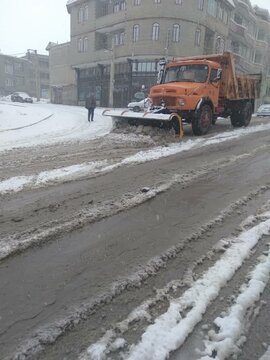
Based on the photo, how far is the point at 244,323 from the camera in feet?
9.38

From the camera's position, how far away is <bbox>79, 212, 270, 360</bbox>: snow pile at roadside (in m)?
2.55

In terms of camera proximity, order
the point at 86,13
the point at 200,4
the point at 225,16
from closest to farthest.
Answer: the point at 200,4, the point at 225,16, the point at 86,13

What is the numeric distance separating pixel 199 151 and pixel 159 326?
25.3 feet

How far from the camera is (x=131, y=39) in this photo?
129ft

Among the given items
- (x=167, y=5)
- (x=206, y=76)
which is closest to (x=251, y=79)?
(x=206, y=76)

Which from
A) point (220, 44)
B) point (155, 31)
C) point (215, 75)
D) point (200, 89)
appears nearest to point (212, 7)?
point (220, 44)

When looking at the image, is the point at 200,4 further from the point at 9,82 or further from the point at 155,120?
the point at 9,82

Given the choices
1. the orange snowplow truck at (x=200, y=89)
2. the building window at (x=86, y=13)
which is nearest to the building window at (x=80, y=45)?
the building window at (x=86, y=13)

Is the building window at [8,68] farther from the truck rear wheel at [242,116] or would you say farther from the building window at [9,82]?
the truck rear wheel at [242,116]

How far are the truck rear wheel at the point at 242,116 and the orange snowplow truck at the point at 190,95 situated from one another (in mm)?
1001

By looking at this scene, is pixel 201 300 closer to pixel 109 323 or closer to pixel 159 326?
pixel 159 326

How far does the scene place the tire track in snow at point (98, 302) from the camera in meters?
2.60

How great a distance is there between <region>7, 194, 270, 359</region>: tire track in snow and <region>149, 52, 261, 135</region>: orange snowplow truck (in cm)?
812

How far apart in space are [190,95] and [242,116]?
527 centimetres
